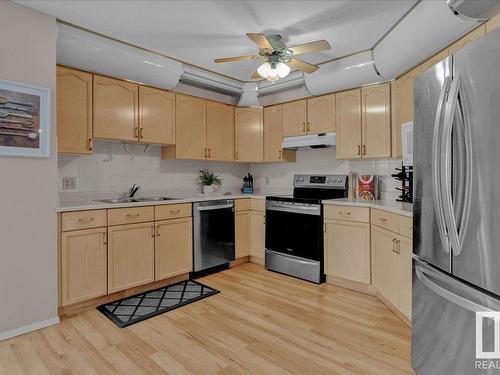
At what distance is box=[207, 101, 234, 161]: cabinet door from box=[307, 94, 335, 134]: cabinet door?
114 centimetres

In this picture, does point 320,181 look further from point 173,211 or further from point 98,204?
point 98,204

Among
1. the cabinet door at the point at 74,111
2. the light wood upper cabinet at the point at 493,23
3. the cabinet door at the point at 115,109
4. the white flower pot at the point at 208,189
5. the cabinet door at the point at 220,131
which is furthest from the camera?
the white flower pot at the point at 208,189

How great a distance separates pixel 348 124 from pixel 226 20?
1792 millimetres

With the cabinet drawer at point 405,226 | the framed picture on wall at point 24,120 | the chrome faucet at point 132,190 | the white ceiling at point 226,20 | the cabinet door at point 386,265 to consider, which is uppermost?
the white ceiling at point 226,20

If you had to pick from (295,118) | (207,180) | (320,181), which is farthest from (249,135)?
(320,181)

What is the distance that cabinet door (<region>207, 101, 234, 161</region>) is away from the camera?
4035 mm

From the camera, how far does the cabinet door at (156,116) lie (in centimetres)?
330

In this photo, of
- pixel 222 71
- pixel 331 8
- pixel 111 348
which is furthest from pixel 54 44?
pixel 111 348

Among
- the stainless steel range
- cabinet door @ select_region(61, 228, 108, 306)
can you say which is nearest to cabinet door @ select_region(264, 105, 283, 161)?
the stainless steel range

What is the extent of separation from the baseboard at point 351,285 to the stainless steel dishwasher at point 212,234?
127 cm

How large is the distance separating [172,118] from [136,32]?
105cm

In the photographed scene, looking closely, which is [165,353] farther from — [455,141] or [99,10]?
[99,10]

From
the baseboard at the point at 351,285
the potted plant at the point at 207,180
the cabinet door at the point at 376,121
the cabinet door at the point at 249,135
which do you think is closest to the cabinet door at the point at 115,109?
the potted plant at the point at 207,180

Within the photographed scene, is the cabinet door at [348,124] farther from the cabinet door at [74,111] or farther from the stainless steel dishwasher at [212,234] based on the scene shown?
the cabinet door at [74,111]
